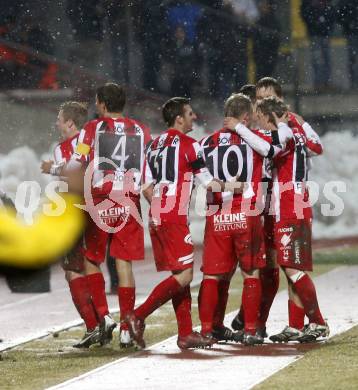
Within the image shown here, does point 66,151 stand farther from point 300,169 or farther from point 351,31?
point 351,31

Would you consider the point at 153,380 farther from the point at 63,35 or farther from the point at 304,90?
the point at 63,35

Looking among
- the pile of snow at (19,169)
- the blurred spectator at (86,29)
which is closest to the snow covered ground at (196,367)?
the pile of snow at (19,169)

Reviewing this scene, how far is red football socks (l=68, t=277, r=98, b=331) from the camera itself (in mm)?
10891

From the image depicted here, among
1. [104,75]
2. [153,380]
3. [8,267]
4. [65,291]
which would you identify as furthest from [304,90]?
[153,380]

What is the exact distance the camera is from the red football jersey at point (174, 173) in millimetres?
10414

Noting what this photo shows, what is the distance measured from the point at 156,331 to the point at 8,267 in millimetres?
2371

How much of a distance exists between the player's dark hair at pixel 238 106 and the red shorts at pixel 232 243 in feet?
2.16

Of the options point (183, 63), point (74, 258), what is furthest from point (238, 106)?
point (183, 63)

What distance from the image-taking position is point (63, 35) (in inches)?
961

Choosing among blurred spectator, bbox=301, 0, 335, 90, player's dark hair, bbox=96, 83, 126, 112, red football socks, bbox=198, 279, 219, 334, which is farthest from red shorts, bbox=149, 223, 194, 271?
blurred spectator, bbox=301, 0, 335, 90

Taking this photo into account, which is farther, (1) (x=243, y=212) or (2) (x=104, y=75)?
(2) (x=104, y=75)

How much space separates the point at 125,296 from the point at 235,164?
3.86ft

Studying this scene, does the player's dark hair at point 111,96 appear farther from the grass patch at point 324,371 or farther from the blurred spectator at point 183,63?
the blurred spectator at point 183,63

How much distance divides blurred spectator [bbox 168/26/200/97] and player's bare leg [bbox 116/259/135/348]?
1288cm
